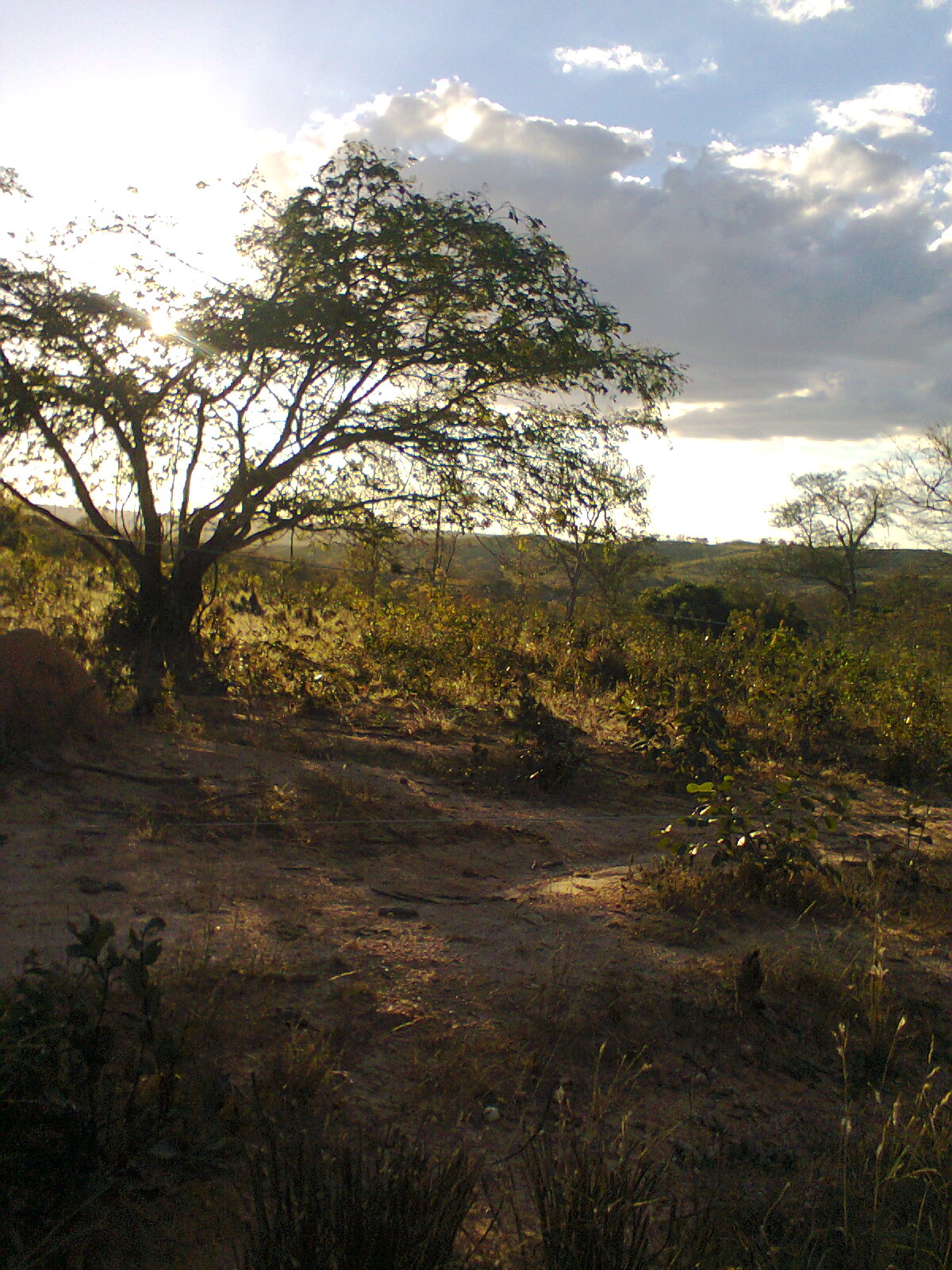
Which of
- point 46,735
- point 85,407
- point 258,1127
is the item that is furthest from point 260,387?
point 258,1127

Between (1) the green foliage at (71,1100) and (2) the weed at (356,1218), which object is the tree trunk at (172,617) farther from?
(2) the weed at (356,1218)

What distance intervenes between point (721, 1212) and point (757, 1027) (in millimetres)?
1064

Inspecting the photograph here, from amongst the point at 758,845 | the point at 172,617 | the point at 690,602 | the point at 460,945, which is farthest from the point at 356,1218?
the point at 690,602

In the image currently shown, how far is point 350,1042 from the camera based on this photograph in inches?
110

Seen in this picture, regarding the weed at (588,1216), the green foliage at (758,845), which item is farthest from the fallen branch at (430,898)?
the weed at (588,1216)

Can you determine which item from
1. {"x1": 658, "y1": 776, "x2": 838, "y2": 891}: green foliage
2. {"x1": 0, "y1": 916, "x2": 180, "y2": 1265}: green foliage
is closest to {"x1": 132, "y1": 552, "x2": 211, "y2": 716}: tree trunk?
{"x1": 658, "y1": 776, "x2": 838, "y2": 891}: green foliage

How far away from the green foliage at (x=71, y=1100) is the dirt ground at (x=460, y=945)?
33cm

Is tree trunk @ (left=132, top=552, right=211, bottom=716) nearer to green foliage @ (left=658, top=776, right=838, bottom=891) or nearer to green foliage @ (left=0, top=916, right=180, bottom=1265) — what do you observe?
green foliage @ (left=658, top=776, right=838, bottom=891)

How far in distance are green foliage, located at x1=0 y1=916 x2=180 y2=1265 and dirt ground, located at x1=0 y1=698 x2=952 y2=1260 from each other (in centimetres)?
33

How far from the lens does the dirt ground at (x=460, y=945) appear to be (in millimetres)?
2719

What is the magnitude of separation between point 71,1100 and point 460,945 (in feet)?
5.71

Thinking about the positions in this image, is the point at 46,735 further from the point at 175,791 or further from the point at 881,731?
the point at 881,731

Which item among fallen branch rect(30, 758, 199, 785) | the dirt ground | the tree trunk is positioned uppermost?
the tree trunk

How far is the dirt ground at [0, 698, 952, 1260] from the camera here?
2.72 meters
